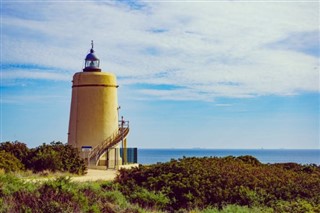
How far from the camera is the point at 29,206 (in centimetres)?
1175

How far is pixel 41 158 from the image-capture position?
24578 millimetres

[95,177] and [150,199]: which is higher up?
[95,177]

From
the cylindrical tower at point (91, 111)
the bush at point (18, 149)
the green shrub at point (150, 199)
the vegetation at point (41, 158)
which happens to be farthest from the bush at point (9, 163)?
the green shrub at point (150, 199)

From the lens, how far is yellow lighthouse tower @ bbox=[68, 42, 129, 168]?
32.4 metres

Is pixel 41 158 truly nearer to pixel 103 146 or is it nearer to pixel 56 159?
pixel 56 159

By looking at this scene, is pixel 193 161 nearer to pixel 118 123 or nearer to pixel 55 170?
pixel 55 170

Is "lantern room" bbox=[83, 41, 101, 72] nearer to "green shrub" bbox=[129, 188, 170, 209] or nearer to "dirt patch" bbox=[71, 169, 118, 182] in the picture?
"dirt patch" bbox=[71, 169, 118, 182]

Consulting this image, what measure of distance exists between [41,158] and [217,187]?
1148cm

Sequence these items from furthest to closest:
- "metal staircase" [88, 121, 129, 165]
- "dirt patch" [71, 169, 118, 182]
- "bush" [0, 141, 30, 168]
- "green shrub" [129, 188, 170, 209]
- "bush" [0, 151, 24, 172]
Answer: "metal staircase" [88, 121, 129, 165] < "bush" [0, 141, 30, 168] < "bush" [0, 151, 24, 172] < "dirt patch" [71, 169, 118, 182] < "green shrub" [129, 188, 170, 209]

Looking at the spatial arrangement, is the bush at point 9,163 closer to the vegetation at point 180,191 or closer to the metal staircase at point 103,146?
the vegetation at point 180,191

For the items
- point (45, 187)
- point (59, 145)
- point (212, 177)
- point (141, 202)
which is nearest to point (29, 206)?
point (45, 187)

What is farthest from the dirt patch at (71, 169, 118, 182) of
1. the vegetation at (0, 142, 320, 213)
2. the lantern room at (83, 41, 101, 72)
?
the lantern room at (83, 41, 101, 72)

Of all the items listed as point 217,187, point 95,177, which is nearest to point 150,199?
point 217,187

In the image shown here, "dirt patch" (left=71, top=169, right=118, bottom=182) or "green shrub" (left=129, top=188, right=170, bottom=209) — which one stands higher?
"dirt patch" (left=71, top=169, right=118, bottom=182)
